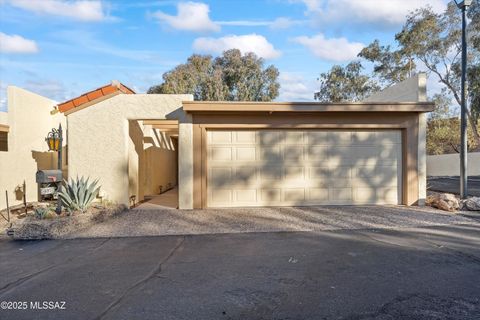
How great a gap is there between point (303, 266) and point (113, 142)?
738cm

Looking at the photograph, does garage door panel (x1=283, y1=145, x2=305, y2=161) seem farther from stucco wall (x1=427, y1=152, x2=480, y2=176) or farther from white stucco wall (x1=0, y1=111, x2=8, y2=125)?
stucco wall (x1=427, y1=152, x2=480, y2=176)

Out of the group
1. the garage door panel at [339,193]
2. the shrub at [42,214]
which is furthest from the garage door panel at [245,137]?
the shrub at [42,214]

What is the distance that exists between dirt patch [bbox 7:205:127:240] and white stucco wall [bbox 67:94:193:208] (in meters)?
1.81

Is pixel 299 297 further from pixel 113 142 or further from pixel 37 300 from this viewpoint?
pixel 113 142

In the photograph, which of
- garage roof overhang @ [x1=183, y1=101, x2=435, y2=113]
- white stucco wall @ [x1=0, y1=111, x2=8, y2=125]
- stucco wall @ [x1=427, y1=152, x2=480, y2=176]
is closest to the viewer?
garage roof overhang @ [x1=183, y1=101, x2=435, y2=113]

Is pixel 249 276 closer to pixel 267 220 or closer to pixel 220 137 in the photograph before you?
pixel 267 220

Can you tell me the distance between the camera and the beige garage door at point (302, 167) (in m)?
10.8

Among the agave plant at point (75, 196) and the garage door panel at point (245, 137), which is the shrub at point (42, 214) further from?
the garage door panel at point (245, 137)

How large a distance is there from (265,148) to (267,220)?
8.93ft

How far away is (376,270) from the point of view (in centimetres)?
511

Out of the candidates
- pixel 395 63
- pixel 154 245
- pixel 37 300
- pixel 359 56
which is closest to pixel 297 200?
pixel 154 245

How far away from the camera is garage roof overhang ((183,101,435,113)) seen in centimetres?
1011

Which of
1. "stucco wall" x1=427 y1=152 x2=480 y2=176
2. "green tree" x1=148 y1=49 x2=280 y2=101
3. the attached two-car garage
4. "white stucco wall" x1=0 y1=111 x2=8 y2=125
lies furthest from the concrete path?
"white stucco wall" x1=0 y1=111 x2=8 y2=125

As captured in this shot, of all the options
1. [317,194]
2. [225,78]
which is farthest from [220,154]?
[225,78]
